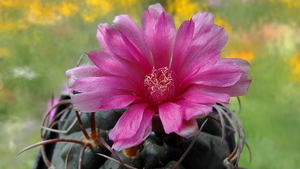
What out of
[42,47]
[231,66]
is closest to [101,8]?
[42,47]

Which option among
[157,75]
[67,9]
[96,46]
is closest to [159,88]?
[157,75]

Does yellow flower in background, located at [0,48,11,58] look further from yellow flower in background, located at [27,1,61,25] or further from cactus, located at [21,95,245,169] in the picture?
cactus, located at [21,95,245,169]

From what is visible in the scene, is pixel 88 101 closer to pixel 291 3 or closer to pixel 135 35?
pixel 135 35

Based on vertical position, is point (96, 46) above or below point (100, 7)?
below

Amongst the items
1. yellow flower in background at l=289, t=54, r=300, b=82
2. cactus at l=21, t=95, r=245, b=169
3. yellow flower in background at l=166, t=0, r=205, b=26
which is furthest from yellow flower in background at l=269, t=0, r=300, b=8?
cactus at l=21, t=95, r=245, b=169

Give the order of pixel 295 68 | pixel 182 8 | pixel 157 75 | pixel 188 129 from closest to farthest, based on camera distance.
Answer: pixel 188 129 < pixel 157 75 < pixel 295 68 < pixel 182 8

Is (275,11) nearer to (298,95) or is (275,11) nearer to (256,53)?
(256,53)
